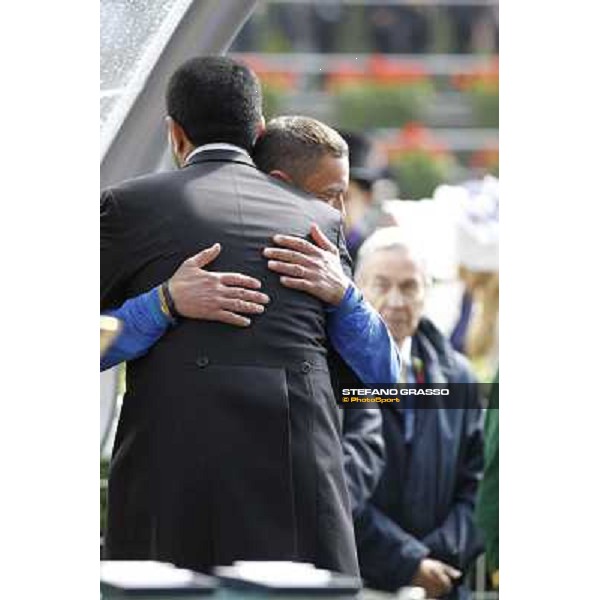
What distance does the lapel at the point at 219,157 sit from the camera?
4.34 m

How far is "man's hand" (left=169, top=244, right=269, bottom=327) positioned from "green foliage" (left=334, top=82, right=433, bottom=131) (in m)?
0.78

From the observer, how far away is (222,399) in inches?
168

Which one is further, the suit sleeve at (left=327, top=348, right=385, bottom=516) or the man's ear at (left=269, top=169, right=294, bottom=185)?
the suit sleeve at (left=327, top=348, right=385, bottom=516)

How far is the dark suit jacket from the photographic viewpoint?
4254 mm

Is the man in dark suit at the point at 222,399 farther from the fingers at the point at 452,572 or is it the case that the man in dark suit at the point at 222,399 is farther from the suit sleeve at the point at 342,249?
the fingers at the point at 452,572

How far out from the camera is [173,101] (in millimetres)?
4426

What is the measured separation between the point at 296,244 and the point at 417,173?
864mm

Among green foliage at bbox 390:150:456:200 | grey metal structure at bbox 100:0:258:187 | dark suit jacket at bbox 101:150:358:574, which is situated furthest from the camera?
green foliage at bbox 390:150:456:200

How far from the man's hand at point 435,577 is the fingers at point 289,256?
46.5 inches

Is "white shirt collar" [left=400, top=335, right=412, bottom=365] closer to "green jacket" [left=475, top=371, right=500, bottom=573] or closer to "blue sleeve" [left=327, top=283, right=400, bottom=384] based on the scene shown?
"green jacket" [left=475, top=371, right=500, bottom=573]

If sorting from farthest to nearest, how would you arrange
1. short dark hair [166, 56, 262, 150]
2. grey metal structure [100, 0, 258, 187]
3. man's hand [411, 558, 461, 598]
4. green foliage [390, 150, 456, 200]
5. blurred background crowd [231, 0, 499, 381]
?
man's hand [411, 558, 461, 598] → green foliage [390, 150, 456, 200] → blurred background crowd [231, 0, 499, 381] → grey metal structure [100, 0, 258, 187] → short dark hair [166, 56, 262, 150]

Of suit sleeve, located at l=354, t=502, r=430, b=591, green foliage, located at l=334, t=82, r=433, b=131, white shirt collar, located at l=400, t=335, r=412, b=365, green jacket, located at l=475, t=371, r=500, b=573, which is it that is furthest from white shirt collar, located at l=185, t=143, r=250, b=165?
suit sleeve, located at l=354, t=502, r=430, b=591

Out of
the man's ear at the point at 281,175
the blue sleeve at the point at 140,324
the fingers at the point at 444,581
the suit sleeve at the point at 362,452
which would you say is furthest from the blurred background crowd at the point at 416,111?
the blue sleeve at the point at 140,324
